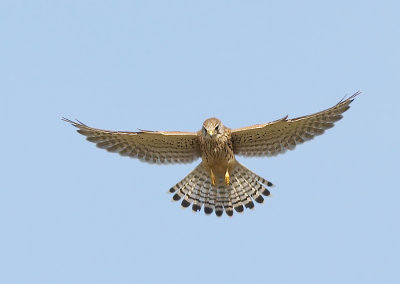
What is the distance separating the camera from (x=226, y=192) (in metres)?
21.5

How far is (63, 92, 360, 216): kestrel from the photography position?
20.4m

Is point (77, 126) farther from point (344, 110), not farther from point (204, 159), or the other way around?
point (344, 110)

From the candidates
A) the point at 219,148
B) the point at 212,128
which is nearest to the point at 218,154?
the point at 219,148

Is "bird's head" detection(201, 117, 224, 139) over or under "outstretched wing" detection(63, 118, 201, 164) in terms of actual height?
under

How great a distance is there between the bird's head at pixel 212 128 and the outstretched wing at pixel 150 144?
490mm

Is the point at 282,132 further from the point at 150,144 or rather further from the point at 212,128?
the point at 150,144

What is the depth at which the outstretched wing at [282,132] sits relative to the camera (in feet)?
66.0

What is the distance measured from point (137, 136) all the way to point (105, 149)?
653 millimetres

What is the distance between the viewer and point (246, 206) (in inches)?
848

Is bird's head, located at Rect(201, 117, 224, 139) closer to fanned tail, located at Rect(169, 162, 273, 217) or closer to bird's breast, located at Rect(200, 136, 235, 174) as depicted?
bird's breast, located at Rect(200, 136, 235, 174)

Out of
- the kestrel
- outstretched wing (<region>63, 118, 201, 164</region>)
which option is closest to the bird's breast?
the kestrel

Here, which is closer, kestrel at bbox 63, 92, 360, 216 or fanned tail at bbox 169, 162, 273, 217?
kestrel at bbox 63, 92, 360, 216

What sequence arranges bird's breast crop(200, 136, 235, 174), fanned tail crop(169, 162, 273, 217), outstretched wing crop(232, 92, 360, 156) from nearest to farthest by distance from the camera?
outstretched wing crop(232, 92, 360, 156) → bird's breast crop(200, 136, 235, 174) → fanned tail crop(169, 162, 273, 217)

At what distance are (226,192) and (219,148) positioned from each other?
1340mm
